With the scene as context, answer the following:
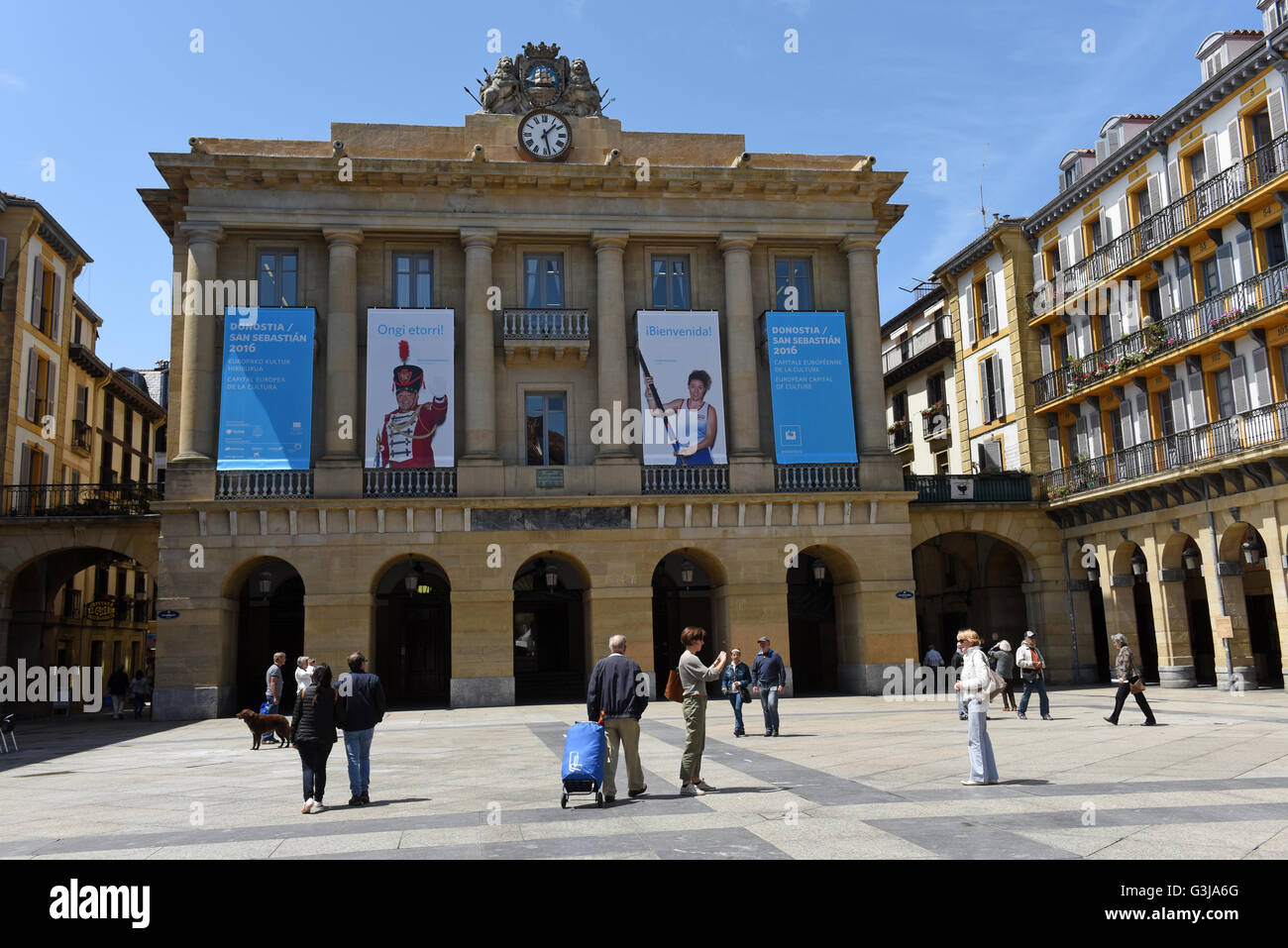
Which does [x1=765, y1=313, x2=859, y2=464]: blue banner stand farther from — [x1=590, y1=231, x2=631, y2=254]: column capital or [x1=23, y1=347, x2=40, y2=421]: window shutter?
[x1=23, y1=347, x2=40, y2=421]: window shutter

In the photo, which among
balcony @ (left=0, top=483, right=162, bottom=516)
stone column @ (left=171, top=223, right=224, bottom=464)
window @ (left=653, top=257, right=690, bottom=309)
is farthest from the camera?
balcony @ (left=0, top=483, right=162, bottom=516)

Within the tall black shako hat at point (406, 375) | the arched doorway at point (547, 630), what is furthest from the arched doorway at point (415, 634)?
the tall black shako hat at point (406, 375)

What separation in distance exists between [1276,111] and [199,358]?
2985cm

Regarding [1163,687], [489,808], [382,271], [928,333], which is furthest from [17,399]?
[1163,687]

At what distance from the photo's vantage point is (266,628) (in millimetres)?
35062

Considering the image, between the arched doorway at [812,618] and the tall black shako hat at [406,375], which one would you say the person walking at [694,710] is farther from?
the arched doorway at [812,618]

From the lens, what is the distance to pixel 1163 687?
30.9 meters

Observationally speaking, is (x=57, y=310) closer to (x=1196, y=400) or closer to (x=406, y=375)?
(x=406, y=375)

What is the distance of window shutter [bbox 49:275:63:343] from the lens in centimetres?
3984

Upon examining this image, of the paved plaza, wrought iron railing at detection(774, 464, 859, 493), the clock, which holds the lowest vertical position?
the paved plaza

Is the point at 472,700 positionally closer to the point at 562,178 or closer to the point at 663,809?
the point at 562,178

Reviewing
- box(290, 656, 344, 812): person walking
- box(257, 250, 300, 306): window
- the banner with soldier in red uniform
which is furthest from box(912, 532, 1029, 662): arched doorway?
box(290, 656, 344, 812): person walking

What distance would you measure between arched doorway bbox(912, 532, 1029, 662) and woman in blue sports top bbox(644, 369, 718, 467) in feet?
39.1

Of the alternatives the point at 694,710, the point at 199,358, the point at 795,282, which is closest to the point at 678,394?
the point at 795,282
